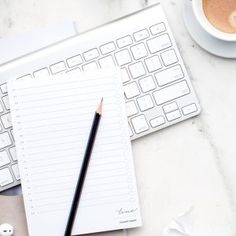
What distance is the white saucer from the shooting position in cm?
71

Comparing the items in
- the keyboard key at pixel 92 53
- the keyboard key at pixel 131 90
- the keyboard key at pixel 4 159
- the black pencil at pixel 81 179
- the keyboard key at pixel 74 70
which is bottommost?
the black pencil at pixel 81 179

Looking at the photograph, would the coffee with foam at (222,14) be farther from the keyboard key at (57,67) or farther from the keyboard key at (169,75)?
the keyboard key at (57,67)

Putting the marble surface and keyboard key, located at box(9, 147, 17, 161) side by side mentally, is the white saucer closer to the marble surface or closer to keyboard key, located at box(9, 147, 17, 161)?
the marble surface

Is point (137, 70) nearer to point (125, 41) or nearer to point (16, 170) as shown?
point (125, 41)

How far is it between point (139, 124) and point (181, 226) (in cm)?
14

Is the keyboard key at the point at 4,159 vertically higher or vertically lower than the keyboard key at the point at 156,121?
lower

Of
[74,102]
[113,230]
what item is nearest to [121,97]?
[74,102]

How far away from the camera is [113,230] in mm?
702

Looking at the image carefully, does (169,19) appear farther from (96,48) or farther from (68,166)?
(68,166)

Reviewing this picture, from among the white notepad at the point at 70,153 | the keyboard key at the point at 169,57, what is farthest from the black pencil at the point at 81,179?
the keyboard key at the point at 169,57

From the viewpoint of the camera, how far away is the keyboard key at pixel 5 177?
70cm

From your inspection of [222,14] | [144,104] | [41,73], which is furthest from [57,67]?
[222,14]

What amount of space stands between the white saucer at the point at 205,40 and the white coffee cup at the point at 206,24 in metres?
0.02

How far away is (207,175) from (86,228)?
0.17 m
